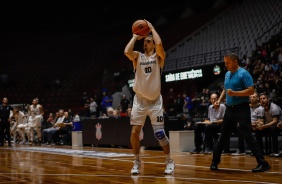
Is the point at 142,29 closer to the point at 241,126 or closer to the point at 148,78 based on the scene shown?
the point at 148,78

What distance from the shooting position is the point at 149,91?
5871mm

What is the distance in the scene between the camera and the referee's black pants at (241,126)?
6.11 metres

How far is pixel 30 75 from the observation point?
28.1 meters

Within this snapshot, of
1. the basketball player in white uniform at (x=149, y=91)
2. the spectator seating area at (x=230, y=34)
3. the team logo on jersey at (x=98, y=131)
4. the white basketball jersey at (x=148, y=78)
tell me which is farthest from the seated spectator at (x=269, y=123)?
the spectator seating area at (x=230, y=34)

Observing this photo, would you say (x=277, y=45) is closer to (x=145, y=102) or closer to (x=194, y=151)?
(x=194, y=151)

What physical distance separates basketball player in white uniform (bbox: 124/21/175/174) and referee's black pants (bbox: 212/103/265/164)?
96cm

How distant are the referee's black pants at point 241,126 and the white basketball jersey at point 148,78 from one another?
3.90ft

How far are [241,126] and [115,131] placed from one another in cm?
824

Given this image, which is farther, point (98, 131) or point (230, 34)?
point (230, 34)

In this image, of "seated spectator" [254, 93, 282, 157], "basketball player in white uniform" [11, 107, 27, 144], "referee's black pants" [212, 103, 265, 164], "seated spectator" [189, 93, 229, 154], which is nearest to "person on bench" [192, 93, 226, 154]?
"seated spectator" [189, 93, 229, 154]

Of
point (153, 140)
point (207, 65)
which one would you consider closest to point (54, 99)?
point (207, 65)

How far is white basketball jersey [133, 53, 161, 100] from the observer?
19.3ft

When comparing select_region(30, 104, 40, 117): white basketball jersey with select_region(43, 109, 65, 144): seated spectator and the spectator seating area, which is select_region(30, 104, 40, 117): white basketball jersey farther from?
the spectator seating area

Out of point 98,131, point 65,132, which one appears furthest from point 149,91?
point 65,132
